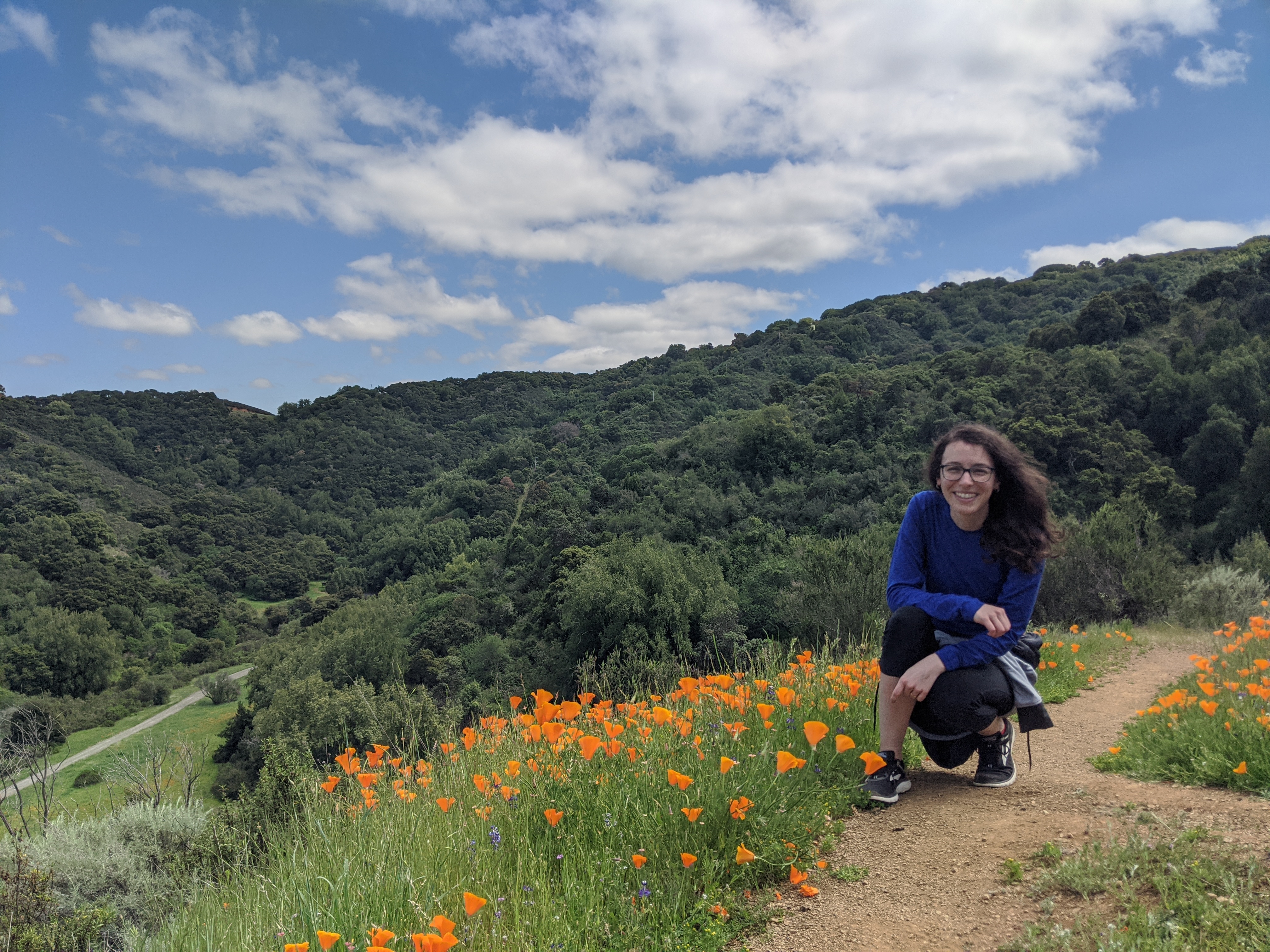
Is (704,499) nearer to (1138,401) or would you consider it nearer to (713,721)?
(1138,401)

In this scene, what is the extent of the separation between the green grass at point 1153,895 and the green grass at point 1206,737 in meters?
0.92

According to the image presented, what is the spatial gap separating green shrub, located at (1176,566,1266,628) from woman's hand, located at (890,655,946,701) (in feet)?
35.1

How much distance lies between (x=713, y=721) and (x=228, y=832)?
142 inches

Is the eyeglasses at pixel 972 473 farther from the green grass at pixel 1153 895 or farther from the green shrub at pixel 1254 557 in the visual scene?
the green shrub at pixel 1254 557

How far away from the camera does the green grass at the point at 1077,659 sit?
17.5 feet

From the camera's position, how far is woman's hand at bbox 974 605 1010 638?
2324 millimetres

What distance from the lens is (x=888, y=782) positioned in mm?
2527

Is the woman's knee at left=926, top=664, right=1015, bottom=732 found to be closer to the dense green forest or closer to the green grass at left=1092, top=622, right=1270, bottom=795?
the green grass at left=1092, top=622, right=1270, bottom=795

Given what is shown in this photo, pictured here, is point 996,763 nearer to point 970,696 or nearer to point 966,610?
point 970,696

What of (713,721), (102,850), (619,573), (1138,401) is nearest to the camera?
(713,721)

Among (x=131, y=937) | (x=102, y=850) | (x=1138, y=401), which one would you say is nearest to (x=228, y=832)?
(x=102, y=850)

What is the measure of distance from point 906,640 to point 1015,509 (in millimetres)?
687

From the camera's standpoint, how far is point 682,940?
5.38 ft

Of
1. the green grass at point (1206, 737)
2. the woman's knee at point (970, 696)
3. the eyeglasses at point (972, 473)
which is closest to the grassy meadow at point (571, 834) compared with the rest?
the woman's knee at point (970, 696)
